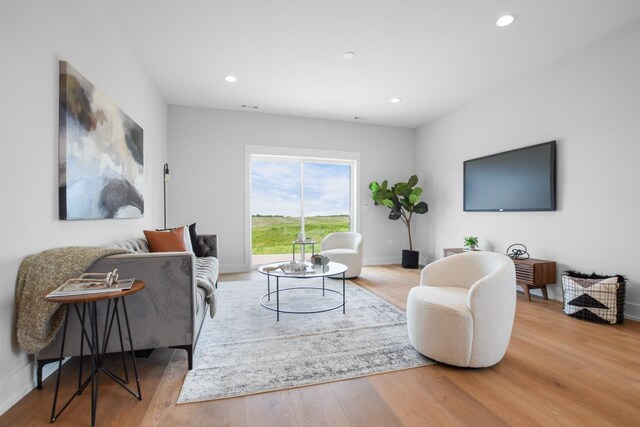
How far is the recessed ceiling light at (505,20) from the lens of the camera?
2.69 m

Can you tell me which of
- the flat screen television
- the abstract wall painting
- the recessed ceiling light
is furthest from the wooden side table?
the flat screen television

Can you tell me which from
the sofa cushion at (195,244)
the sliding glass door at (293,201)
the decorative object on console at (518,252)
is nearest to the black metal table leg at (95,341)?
the sofa cushion at (195,244)

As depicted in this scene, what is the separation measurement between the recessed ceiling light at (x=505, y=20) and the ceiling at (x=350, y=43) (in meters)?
0.04

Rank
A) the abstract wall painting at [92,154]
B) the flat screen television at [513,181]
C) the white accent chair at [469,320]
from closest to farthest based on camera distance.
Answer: the white accent chair at [469,320] < the abstract wall painting at [92,154] < the flat screen television at [513,181]

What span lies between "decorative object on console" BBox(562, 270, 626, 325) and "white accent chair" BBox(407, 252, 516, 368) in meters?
1.45

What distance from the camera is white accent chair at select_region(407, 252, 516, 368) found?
1869 mm

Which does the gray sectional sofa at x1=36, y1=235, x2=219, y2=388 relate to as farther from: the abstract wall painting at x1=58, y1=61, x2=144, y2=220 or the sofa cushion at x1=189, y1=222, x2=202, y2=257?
the sofa cushion at x1=189, y1=222, x2=202, y2=257

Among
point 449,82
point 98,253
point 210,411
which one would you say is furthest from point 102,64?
point 449,82

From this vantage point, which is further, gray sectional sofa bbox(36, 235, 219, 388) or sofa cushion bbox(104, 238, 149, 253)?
sofa cushion bbox(104, 238, 149, 253)

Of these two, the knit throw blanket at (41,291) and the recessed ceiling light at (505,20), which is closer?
the knit throw blanket at (41,291)

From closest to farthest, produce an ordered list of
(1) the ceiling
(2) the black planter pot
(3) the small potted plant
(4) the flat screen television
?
(1) the ceiling
(4) the flat screen television
(3) the small potted plant
(2) the black planter pot

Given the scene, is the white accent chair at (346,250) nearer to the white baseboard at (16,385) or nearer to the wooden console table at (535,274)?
the wooden console table at (535,274)

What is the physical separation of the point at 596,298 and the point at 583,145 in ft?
5.31

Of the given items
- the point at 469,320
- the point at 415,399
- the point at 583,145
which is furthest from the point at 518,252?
the point at 415,399
